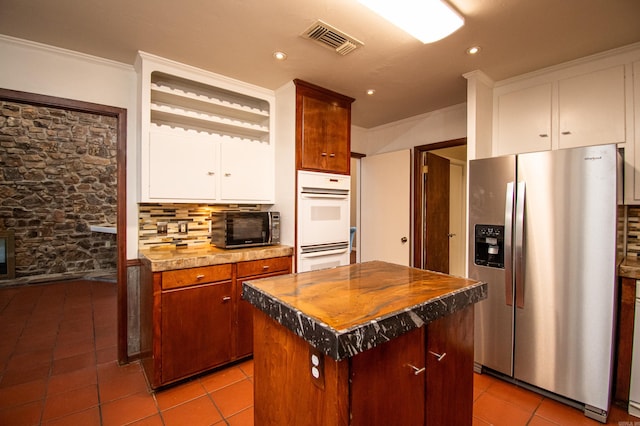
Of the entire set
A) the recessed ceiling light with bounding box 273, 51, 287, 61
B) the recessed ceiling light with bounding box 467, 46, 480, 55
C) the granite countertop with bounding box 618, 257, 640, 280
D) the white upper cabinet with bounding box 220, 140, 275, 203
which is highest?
the recessed ceiling light with bounding box 273, 51, 287, 61

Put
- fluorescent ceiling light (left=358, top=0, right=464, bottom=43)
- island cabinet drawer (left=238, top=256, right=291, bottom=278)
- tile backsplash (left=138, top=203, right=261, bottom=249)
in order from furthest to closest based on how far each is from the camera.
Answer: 1. tile backsplash (left=138, top=203, right=261, bottom=249)
2. island cabinet drawer (left=238, top=256, right=291, bottom=278)
3. fluorescent ceiling light (left=358, top=0, right=464, bottom=43)

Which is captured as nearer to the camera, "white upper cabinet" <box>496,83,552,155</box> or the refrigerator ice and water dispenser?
the refrigerator ice and water dispenser

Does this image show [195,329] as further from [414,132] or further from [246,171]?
[414,132]

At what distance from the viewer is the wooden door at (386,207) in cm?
360

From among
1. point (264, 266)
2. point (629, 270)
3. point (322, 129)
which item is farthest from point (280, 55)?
point (629, 270)

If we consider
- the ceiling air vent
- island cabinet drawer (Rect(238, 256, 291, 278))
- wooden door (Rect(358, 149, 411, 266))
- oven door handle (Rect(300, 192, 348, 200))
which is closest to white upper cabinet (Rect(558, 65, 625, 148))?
wooden door (Rect(358, 149, 411, 266))

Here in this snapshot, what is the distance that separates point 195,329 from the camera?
6.98 feet

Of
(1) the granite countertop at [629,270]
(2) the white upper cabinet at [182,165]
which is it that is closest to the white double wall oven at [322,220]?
(2) the white upper cabinet at [182,165]

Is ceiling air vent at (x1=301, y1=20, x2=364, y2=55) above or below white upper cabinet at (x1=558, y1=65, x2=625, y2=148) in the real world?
above

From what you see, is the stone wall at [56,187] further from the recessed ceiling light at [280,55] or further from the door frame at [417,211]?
the door frame at [417,211]

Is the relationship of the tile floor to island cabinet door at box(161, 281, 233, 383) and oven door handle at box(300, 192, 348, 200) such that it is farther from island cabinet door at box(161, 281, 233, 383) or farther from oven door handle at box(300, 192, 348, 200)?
oven door handle at box(300, 192, 348, 200)

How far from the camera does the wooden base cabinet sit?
200 cm

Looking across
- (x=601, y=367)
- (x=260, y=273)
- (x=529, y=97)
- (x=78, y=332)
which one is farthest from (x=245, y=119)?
(x=601, y=367)

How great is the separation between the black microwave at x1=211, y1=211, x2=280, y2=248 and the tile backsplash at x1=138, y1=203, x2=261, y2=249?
6.8 inches
